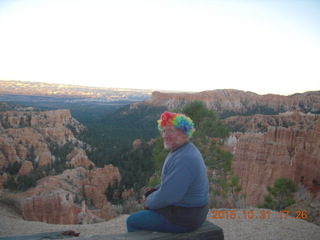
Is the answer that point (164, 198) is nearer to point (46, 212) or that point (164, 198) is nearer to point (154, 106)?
point (46, 212)

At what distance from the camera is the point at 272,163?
17.8 m

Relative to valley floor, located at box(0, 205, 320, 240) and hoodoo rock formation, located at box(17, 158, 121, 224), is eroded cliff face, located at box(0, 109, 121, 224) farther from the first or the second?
valley floor, located at box(0, 205, 320, 240)

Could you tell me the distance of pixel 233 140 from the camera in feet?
90.1

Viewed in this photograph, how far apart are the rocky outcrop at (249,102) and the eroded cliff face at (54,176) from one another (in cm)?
Result: 4367

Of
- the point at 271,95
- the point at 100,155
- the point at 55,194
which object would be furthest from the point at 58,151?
the point at 271,95

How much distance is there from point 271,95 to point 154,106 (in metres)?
40.0

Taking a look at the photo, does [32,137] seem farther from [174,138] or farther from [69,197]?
[174,138]

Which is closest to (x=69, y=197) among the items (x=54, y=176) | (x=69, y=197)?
(x=69, y=197)

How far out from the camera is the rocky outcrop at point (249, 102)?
7053 cm

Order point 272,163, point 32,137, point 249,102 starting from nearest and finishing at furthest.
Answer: point 272,163 < point 32,137 < point 249,102

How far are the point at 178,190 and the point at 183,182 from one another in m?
0.09

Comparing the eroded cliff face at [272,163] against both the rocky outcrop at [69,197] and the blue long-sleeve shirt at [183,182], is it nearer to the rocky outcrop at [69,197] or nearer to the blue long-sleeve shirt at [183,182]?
the rocky outcrop at [69,197]
